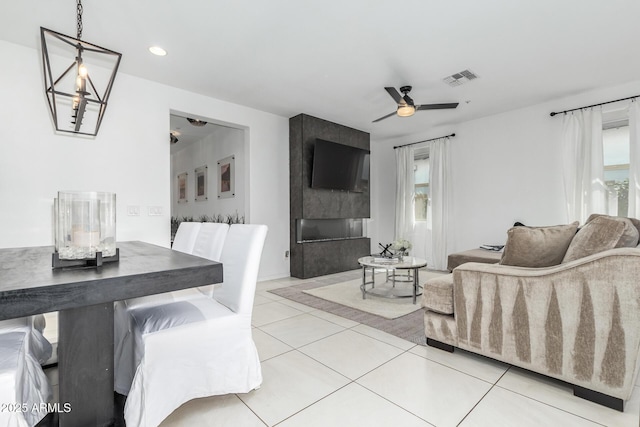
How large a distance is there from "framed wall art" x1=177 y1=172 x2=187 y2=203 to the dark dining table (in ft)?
20.5

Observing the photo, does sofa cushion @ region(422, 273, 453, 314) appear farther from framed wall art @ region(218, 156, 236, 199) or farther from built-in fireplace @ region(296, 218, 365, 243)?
framed wall art @ region(218, 156, 236, 199)

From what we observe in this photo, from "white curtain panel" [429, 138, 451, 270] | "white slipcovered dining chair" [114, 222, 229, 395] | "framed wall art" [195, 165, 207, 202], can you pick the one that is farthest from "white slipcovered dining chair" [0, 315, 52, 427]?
"white curtain panel" [429, 138, 451, 270]

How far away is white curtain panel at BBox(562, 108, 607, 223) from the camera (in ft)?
12.5

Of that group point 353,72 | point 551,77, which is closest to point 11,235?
point 353,72

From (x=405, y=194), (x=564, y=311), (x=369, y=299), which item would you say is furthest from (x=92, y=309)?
(x=405, y=194)

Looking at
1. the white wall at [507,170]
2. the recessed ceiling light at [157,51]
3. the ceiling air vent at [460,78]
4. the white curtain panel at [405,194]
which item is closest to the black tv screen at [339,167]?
the white curtain panel at [405,194]

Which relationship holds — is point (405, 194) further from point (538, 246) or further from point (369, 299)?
point (538, 246)

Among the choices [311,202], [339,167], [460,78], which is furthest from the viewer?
[339,167]

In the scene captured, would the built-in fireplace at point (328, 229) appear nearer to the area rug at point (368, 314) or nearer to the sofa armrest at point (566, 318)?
the area rug at point (368, 314)

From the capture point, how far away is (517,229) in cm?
215

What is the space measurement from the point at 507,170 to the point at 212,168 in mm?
5391

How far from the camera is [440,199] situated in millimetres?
5453

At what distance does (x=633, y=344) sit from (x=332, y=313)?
7.06ft

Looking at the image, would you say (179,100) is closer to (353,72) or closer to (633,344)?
(353,72)
